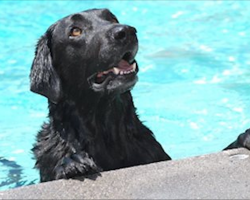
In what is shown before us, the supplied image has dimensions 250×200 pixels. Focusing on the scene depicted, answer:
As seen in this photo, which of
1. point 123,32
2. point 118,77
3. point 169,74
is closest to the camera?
point 123,32

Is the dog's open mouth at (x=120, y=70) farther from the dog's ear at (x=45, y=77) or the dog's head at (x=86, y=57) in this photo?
the dog's ear at (x=45, y=77)

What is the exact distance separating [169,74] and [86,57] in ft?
14.5

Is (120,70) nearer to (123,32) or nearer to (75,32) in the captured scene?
(123,32)

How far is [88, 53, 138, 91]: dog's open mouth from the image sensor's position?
4.84 meters

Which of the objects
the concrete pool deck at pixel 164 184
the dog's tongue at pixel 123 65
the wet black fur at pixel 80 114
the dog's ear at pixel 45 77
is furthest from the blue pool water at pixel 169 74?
the concrete pool deck at pixel 164 184

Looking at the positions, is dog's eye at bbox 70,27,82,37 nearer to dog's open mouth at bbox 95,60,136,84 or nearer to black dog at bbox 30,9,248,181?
black dog at bbox 30,9,248,181

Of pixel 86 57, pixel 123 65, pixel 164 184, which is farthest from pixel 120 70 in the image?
pixel 164 184

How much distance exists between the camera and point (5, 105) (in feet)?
29.2

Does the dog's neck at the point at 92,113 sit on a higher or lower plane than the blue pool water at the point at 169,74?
higher

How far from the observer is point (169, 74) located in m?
9.43

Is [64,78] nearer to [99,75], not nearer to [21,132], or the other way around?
[99,75]

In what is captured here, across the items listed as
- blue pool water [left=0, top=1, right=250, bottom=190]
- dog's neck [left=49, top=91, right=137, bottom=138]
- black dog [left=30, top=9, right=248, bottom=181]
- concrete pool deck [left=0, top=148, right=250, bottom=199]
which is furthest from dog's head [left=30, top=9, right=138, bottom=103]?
blue pool water [left=0, top=1, right=250, bottom=190]

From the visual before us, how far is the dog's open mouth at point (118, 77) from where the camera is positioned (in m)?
4.84

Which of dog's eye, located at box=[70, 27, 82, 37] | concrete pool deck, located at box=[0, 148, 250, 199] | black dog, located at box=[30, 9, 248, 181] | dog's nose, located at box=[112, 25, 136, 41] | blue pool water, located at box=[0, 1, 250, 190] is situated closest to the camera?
concrete pool deck, located at box=[0, 148, 250, 199]
